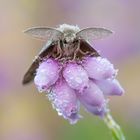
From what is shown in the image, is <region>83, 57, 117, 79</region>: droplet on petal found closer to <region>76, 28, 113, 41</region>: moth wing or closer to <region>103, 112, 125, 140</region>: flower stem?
<region>76, 28, 113, 41</region>: moth wing

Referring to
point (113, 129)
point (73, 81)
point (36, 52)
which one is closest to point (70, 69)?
point (73, 81)

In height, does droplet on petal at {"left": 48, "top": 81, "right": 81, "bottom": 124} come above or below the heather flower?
below

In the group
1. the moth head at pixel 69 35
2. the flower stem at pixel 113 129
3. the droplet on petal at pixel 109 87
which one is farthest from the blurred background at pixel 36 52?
the moth head at pixel 69 35

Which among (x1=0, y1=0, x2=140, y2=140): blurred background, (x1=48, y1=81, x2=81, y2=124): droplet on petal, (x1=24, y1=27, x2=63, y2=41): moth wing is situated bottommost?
(x1=48, y1=81, x2=81, y2=124): droplet on petal

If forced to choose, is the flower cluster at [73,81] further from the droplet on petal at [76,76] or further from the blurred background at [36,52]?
the blurred background at [36,52]

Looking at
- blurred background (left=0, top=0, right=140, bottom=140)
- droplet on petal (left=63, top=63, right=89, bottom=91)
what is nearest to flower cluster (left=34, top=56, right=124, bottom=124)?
droplet on petal (left=63, top=63, right=89, bottom=91)

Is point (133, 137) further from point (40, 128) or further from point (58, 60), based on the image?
point (58, 60)

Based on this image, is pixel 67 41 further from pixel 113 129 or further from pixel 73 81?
pixel 113 129

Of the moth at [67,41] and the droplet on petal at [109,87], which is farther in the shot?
the droplet on petal at [109,87]
